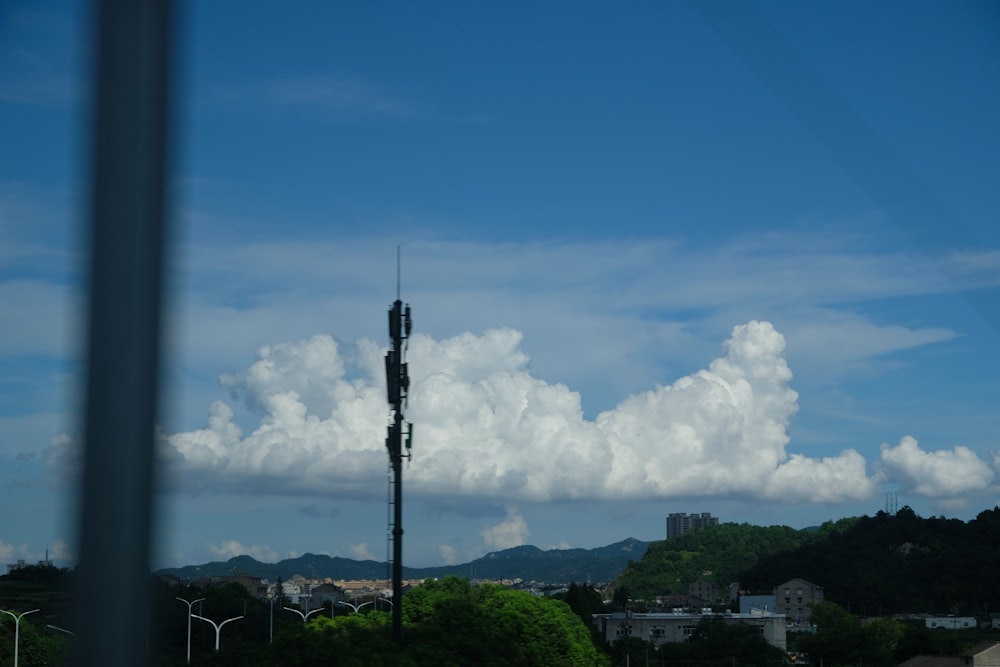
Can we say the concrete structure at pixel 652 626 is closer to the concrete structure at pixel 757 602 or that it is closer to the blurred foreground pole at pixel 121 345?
the concrete structure at pixel 757 602

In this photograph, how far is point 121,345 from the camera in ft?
14.9

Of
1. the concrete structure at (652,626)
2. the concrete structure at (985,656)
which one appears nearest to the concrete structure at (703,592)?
the concrete structure at (652,626)

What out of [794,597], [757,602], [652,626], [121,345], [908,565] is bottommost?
[652,626]

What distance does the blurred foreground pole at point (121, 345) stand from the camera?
174 inches

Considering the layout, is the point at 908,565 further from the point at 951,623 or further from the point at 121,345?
the point at 121,345

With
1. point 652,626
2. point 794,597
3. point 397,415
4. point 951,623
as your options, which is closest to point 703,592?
point 794,597

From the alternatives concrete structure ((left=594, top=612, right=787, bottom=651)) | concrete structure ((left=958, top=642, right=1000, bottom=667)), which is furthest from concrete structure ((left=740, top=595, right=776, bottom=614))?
concrete structure ((left=958, top=642, right=1000, bottom=667))

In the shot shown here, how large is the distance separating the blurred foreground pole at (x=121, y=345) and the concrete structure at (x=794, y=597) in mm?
123969

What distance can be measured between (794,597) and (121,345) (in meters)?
128

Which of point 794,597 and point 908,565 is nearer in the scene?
point 908,565

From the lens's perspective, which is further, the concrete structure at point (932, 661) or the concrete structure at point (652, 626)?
the concrete structure at point (652, 626)

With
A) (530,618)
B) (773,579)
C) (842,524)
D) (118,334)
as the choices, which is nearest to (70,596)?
(118,334)

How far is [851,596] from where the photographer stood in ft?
372

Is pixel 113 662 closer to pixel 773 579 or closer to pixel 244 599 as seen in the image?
pixel 244 599
